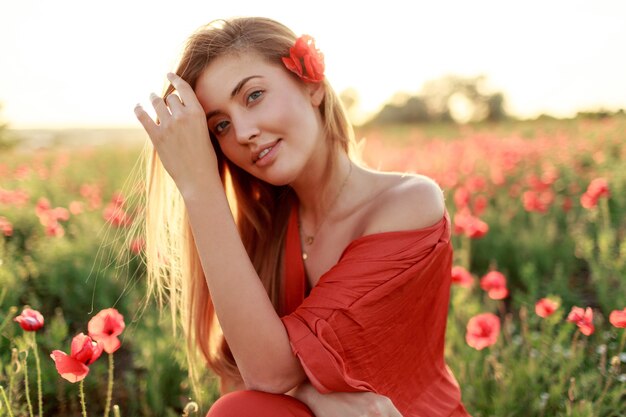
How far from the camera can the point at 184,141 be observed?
1.73 metres

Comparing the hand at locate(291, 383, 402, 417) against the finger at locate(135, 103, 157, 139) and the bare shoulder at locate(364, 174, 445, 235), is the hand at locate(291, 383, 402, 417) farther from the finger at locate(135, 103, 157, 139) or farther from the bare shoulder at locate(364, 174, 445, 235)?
Answer: the finger at locate(135, 103, 157, 139)

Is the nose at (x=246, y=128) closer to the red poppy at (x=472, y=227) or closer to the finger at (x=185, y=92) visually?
the finger at (x=185, y=92)

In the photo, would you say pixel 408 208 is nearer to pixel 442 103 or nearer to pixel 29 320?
pixel 29 320

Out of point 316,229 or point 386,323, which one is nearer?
point 386,323

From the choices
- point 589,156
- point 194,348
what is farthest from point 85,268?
point 589,156

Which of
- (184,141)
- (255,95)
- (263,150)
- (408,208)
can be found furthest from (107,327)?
(408,208)

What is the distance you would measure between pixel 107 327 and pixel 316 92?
0.86 m

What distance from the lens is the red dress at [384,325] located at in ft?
5.41

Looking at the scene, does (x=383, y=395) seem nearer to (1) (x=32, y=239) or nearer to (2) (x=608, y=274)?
(2) (x=608, y=274)

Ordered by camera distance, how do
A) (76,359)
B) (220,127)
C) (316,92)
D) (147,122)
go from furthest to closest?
(316,92), (220,127), (147,122), (76,359)

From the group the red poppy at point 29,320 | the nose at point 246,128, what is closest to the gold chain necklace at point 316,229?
the nose at point 246,128

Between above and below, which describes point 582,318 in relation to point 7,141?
above

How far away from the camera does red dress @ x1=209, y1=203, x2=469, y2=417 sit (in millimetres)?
1647

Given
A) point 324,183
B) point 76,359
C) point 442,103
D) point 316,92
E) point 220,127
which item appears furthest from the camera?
point 442,103
